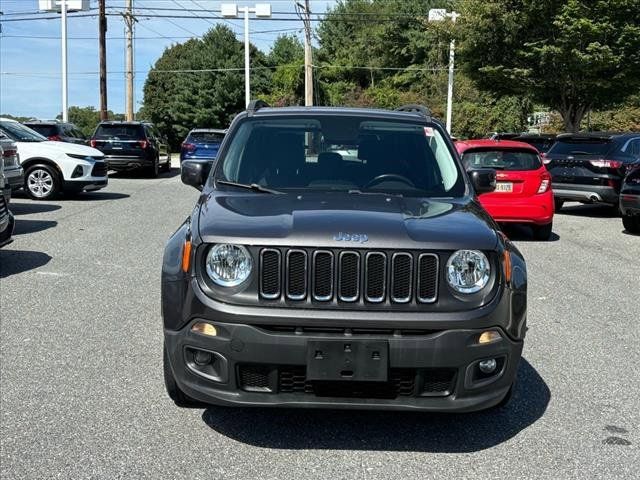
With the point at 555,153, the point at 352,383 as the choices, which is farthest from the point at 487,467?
the point at 555,153

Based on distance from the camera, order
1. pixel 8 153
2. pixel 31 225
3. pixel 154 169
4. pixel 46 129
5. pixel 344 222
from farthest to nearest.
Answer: pixel 154 169 < pixel 46 129 < pixel 8 153 < pixel 31 225 < pixel 344 222

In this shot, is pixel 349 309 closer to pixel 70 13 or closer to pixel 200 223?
pixel 200 223

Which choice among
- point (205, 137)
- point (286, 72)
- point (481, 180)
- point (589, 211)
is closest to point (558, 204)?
point (589, 211)

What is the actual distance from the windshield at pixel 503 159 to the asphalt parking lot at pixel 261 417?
4079 millimetres

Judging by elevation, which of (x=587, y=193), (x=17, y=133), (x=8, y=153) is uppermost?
(x=17, y=133)

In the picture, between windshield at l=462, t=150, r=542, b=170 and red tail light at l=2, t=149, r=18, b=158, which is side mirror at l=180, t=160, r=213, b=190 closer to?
windshield at l=462, t=150, r=542, b=170

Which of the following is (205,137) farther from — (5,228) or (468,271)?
(468,271)

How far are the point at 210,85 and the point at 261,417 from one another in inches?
2344

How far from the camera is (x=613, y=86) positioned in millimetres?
26406

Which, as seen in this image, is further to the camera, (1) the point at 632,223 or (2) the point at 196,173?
(1) the point at 632,223

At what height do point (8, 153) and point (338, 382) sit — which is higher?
point (8, 153)

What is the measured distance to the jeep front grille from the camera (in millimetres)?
3514

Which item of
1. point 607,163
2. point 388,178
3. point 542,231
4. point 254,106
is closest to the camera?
point 388,178

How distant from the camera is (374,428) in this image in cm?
413
